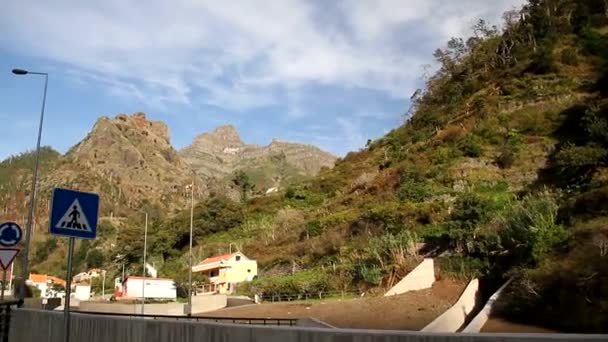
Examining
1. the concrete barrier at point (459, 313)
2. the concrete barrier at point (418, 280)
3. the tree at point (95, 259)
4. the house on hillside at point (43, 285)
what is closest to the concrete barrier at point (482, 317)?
the concrete barrier at point (459, 313)

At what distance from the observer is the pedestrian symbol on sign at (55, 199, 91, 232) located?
25.1 ft

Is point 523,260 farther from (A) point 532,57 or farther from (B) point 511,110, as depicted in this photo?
(A) point 532,57

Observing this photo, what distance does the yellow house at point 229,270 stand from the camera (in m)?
51.6

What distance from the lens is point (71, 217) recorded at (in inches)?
305

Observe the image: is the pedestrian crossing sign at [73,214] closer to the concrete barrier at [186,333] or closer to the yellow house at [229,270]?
the concrete barrier at [186,333]

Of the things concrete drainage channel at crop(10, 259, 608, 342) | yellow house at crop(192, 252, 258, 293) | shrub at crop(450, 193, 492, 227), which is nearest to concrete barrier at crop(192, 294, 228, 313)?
yellow house at crop(192, 252, 258, 293)

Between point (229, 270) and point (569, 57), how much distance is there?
125 feet

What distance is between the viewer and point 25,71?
19266 millimetres

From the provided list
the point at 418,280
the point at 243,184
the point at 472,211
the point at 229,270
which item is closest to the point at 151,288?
the point at 229,270

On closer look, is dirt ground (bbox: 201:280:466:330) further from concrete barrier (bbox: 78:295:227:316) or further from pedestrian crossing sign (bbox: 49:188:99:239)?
pedestrian crossing sign (bbox: 49:188:99:239)

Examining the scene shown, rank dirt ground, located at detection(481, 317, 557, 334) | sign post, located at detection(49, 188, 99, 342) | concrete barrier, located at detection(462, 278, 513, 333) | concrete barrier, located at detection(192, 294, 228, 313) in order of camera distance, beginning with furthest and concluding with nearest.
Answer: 1. concrete barrier, located at detection(192, 294, 228, 313)
2. concrete barrier, located at detection(462, 278, 513, 333)
3. dirt ground, located at detection(481, 317, 557, 334)
4. sign post, located at detection(49, 188, 99, 342)

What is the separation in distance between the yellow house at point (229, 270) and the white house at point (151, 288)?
470 centimetres

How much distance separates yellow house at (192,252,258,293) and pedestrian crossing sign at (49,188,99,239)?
42169mm

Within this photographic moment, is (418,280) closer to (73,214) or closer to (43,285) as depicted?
(73,214)
